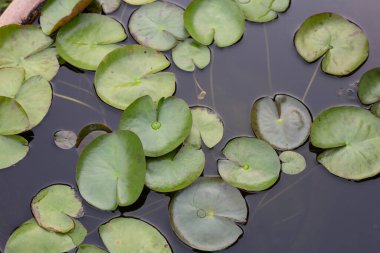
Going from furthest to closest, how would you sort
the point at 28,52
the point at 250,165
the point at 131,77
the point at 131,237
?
the point at 28,52 < the point at 131,77 < the point at 250,165 < the point at 131,237

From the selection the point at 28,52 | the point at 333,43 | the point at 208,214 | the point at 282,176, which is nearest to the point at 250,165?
the point at 282,176

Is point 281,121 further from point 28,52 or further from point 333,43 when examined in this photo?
point 28,52

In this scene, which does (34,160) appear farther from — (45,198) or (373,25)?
(373,25)

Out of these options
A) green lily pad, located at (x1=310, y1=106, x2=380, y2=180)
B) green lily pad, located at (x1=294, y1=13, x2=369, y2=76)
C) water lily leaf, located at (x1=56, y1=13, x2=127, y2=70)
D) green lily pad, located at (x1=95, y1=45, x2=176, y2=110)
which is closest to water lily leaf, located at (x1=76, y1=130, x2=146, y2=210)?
green lily pad, located at (x1=95, y1=45, x2=176, y2=110)

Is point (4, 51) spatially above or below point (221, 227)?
above

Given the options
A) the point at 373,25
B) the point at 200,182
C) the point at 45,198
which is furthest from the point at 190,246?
the point at 373,25
